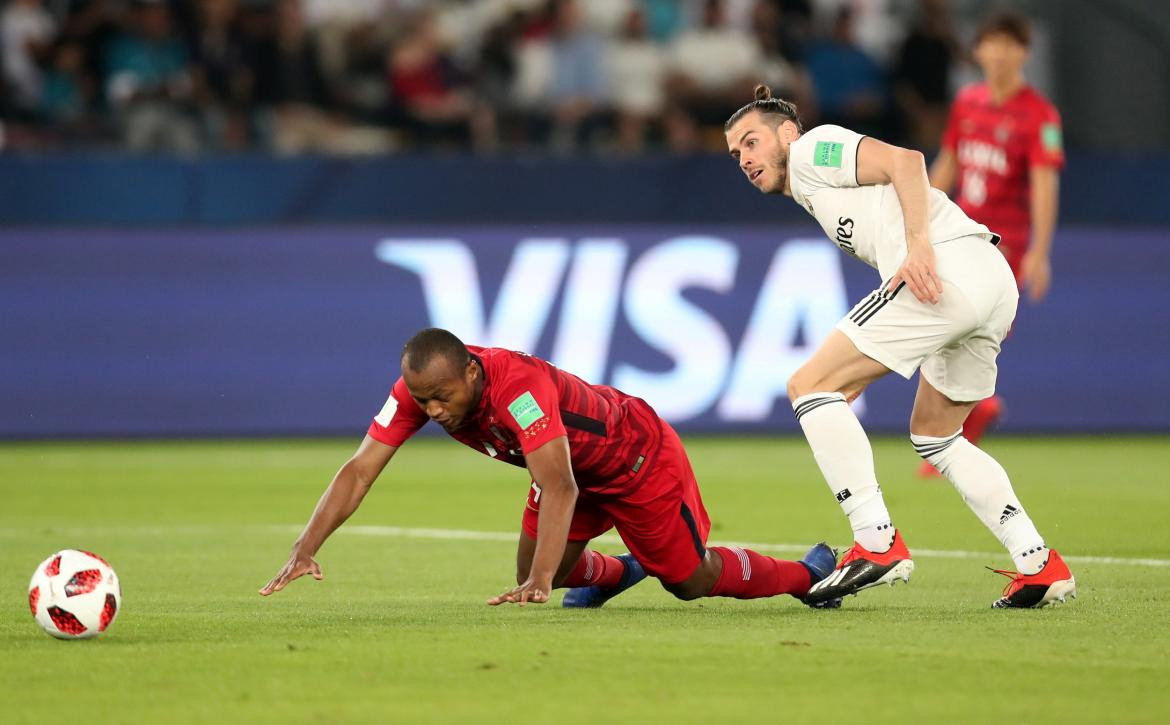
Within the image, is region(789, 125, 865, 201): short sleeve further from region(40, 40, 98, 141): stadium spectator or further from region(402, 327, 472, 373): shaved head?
region(40, 40, 98, 141): stadium spectator

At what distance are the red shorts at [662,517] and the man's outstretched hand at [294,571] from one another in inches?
32.2

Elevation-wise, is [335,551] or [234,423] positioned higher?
[335,551]

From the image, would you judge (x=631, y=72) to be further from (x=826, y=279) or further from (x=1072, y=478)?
(x=1072, y=478)

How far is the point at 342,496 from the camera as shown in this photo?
630 centimetres

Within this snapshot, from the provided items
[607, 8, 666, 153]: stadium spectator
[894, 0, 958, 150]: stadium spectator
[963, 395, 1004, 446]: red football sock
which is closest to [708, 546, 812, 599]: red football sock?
[963, 395, 1004, 446]: red football sock

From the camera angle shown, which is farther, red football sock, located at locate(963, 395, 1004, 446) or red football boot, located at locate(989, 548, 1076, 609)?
red football sock, located at locate(963, 395, 1004, 446)

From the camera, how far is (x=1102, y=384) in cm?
1502

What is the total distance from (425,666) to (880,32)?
48.7 feet

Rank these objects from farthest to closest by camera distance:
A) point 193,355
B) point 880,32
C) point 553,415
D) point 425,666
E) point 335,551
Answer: point 880,32 → point 193,355 → point 335,551 → point 553,415 → point 425,666

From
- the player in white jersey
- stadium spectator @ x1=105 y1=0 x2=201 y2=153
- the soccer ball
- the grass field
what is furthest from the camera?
stadium spectator @ x1=105 y1=0 x2=201 y2=153

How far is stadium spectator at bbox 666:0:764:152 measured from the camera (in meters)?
16.5

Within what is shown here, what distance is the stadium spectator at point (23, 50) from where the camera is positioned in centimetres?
1582

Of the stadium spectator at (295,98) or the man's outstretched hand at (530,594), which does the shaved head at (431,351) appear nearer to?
the man's outstretched hand at (530,594)

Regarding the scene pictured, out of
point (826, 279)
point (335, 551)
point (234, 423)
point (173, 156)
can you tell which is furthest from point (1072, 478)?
point (173, 156)
